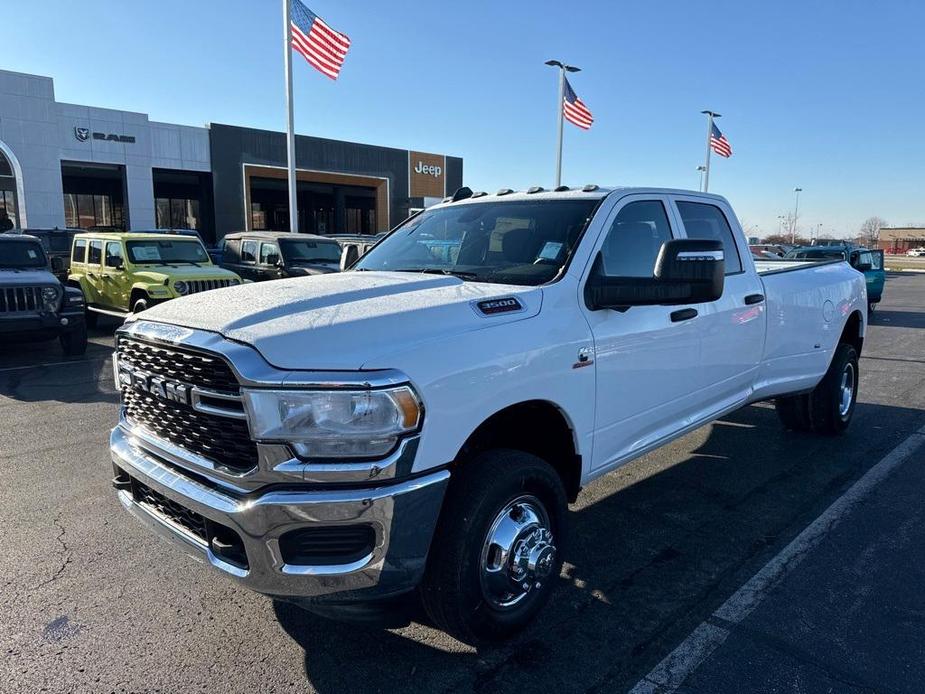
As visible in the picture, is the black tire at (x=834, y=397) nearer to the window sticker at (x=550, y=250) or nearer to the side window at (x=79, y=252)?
the window sticker at (x=550, y=250)

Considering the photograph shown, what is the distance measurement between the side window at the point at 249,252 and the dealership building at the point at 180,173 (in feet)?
59.4

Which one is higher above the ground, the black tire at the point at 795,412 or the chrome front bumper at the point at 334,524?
the chrome front bumper at the point at 334,524

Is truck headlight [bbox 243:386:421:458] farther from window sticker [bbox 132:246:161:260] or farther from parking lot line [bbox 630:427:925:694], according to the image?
window sticker [bbox 132:246:161:260]

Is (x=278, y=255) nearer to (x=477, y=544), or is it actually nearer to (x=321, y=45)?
(x=321, y=45)

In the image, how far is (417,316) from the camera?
8.70 ft

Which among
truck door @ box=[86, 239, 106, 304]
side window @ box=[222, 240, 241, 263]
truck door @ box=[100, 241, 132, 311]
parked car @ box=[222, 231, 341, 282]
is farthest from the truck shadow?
side window @ box=[222, 240, 241, 263]

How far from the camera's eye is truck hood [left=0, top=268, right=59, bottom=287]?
931 cm

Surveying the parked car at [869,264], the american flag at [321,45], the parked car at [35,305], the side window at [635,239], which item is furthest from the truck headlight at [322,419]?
the parked car at [869,264]

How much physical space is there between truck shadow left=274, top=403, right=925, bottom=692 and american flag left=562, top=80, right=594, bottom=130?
67.4 feet

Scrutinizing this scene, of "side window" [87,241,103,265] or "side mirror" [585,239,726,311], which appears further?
"side window" [87,241,103,265]

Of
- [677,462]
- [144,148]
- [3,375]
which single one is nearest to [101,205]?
[144,148]

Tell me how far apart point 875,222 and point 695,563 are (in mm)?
173942

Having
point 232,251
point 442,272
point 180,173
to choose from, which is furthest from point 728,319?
point 180,173

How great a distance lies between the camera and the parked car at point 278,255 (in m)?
13.5
